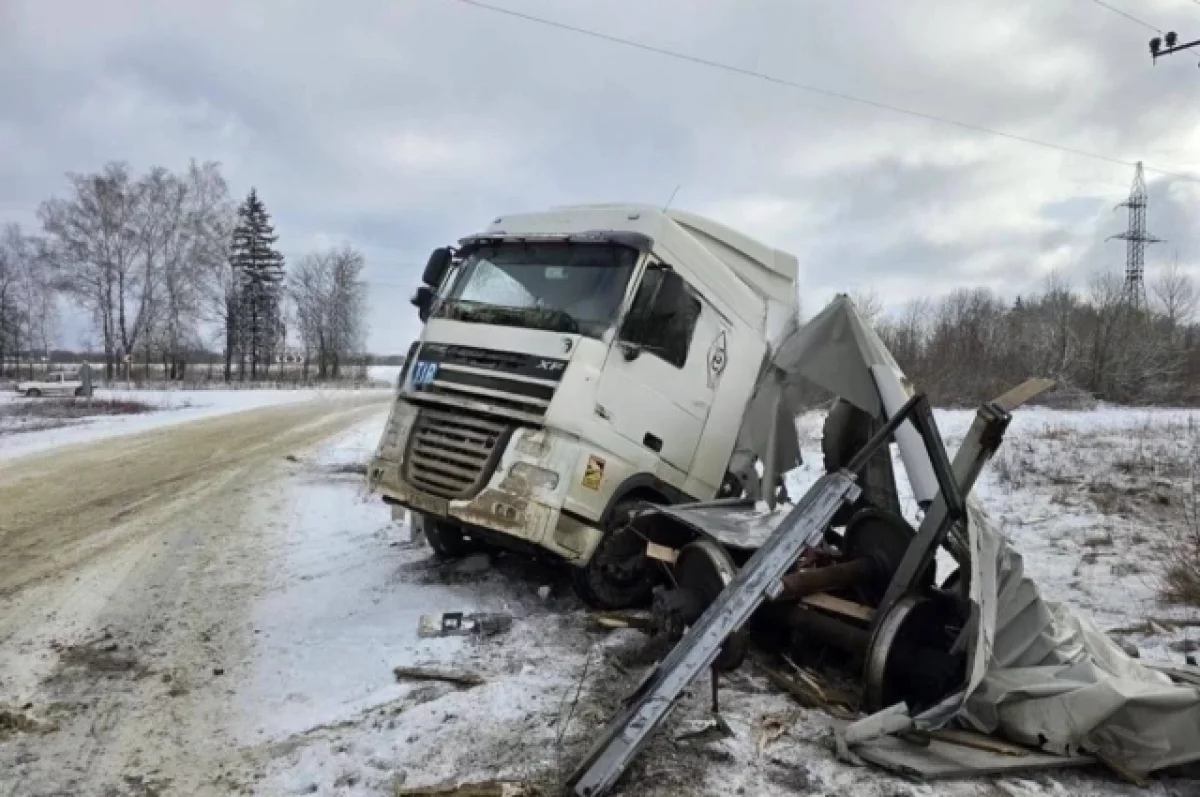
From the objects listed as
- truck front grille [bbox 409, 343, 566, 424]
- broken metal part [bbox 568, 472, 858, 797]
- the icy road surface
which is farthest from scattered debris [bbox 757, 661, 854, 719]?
truck front grille [bbox 409, 343, 566, 424]

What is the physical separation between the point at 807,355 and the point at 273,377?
5845cm

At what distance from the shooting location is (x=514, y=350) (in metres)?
6.11

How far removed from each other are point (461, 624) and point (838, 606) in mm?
2482

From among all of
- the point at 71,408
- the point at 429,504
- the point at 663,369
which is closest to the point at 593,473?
the point at 663,369

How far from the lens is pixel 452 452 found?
612 cm

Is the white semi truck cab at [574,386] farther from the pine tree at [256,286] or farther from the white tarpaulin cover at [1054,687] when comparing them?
the pine tree at [256,286]

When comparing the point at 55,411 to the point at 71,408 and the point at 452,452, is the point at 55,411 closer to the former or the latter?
the point at 71,408

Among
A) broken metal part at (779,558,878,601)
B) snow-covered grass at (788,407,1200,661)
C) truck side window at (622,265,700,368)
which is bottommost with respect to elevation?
snow-covered grass at (788,407,1200,661)

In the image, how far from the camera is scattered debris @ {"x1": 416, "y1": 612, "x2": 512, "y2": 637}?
536 cm

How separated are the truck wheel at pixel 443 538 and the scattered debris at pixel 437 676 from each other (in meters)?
2.51

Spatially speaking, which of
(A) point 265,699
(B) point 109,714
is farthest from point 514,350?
(B) point 109,714

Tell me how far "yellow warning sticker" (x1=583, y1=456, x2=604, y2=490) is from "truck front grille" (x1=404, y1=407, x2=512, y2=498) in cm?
Result: 63

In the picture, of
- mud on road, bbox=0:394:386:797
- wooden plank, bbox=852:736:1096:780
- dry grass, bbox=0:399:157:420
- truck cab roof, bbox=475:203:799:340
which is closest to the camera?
wooden plank, bbox=852:736:1096:780

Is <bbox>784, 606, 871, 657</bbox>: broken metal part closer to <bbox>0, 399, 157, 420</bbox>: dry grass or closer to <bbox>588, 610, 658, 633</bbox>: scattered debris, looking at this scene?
<bbox>588, 610, 658, 633</bbox>: scattered debris
